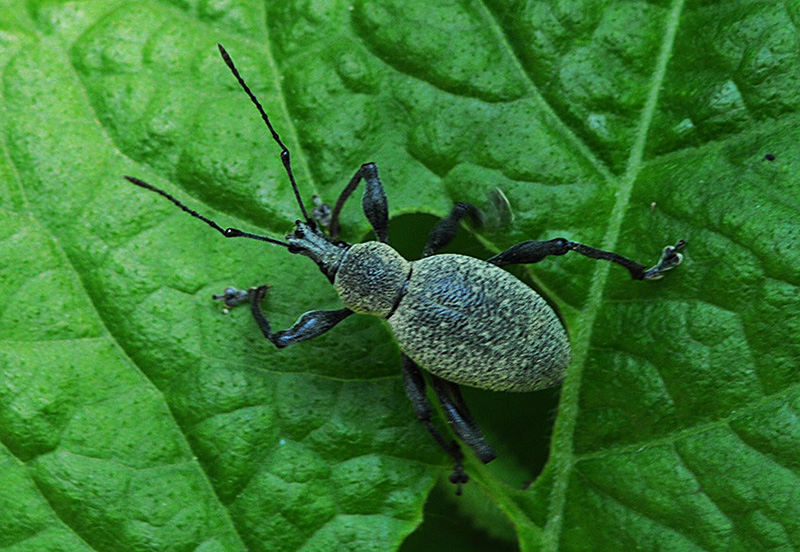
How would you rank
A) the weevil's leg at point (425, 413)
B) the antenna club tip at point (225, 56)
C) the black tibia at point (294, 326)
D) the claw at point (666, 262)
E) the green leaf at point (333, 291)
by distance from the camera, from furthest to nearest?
the black tibia at point (294, 326) < the weevil's leg at point (425, 413) < the antenna club tip at point (225, 56) < the claw at point (666, 262) < the green leaf at point (333, 291)

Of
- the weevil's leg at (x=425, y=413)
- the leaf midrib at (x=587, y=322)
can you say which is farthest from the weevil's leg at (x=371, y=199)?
the leaf midrib at (x=587, y=322)

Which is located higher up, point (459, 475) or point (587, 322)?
point (587, 322)

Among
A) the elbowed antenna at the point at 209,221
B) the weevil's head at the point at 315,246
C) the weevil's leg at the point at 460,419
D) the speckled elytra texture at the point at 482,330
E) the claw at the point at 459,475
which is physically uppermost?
the elbowed antenna at the point at 209,221

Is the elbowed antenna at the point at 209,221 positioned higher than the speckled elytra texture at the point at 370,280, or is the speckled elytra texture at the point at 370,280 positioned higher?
the elbowed antenna at the point at 209,221

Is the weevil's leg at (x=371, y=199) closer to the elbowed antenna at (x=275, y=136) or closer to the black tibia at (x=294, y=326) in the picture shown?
the elbowed antenna at (x=275, y=136)

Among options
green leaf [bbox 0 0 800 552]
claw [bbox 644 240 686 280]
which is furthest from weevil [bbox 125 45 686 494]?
green leaf [bbox 0 0 800 552]

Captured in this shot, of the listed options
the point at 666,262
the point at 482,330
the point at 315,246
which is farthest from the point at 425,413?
the point at 666,262

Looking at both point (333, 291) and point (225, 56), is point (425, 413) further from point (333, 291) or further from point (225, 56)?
point (225, 56)

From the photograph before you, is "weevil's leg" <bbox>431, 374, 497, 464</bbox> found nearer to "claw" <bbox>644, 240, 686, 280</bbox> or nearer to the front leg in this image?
the front leg
